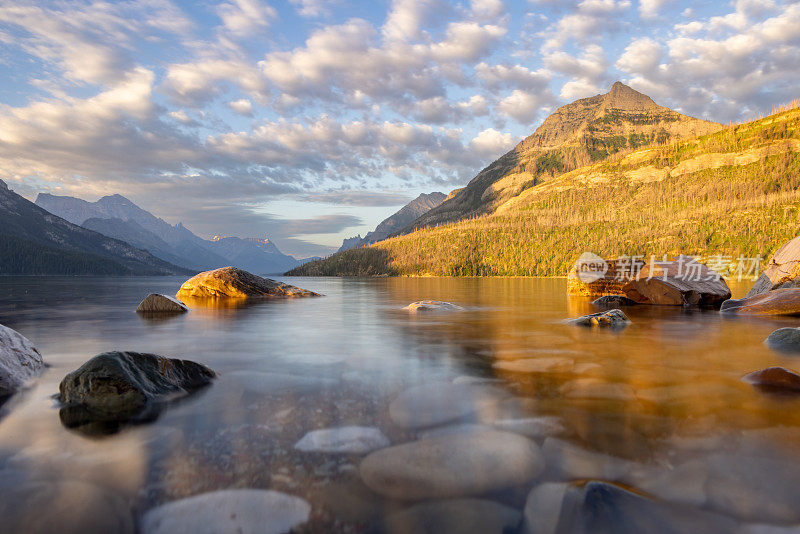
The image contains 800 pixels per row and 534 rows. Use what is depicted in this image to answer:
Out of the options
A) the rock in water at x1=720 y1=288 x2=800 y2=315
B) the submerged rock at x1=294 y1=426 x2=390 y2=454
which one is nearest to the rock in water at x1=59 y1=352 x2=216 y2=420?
the submerged rock at x1=294 y1=426 x2=390 y2=454

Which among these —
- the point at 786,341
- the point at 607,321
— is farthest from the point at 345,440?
the point at 607,321

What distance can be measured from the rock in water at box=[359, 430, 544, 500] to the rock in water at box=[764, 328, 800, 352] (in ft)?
31.0

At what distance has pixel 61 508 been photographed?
3080 mm

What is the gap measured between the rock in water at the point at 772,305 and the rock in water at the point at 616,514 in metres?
19.4

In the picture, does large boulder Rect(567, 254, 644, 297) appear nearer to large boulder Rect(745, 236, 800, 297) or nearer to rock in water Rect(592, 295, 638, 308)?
rock in water Rect(592, 295, 638, 308)

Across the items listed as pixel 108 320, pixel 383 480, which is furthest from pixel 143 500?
pixel 108 320

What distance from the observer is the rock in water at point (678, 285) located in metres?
21.7

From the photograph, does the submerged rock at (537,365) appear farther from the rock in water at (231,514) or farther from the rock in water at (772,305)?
the rock in water at (772,305)

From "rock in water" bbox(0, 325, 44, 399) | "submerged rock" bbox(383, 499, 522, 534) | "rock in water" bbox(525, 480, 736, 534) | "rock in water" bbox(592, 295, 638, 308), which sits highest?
"rock in water" bbox(0, 325, 44, 399)

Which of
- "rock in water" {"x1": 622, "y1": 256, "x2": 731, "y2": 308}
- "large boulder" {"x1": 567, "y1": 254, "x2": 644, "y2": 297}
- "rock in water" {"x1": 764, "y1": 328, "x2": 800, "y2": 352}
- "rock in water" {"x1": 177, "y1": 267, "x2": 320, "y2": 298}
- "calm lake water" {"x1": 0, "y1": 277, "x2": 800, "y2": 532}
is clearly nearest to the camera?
"calm lake water" {"x1": 0, "y1": 277, "x2": 800, "y2": 532}

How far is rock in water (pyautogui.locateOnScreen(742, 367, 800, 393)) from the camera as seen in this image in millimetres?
6057

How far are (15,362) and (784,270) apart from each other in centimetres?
2894

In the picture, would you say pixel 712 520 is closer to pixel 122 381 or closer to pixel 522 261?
pixel 122 381

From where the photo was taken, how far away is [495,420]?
16.1 ft
